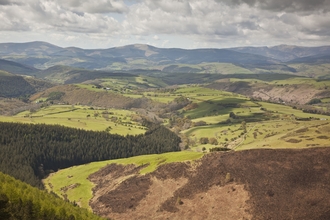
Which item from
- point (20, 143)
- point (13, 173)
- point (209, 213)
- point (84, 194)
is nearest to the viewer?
point (209, 213)

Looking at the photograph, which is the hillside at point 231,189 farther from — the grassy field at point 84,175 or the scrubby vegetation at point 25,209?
the scrubby vegetation at point 25,209

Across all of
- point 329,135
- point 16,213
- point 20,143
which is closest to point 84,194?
point 16,213

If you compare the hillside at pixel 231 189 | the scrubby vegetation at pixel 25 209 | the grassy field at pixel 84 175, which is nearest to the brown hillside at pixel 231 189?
the hillside at pixel 231 189

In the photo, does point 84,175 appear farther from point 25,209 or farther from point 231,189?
point 25,209

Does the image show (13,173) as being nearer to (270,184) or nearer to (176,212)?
(176,212)

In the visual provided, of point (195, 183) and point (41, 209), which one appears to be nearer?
point (41, 209)

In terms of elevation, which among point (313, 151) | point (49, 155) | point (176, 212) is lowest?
point (49, 155)

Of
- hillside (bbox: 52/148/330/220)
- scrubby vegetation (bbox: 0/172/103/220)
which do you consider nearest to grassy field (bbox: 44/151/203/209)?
hillside (bbox: 52/148/330/220)

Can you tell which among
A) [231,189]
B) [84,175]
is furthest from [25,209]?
[84,175]
